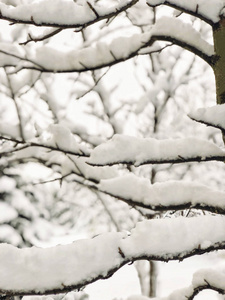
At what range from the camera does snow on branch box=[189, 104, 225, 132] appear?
1.65m

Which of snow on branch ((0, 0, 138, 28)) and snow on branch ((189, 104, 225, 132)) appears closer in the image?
snow on branch ((189, 104, 225, 132))

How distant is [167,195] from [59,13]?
3.61 ft

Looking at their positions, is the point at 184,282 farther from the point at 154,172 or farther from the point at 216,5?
the point at 216,5

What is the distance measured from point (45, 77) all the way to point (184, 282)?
526 inches

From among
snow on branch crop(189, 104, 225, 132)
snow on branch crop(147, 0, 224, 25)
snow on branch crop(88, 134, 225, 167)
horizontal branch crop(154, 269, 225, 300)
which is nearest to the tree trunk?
snow on branch crop(147, 0, 224, 25)

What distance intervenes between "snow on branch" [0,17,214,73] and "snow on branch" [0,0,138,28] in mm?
383

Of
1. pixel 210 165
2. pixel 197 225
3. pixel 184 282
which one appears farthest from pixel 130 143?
pixel 184 282

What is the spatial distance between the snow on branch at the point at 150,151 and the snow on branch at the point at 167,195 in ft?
0.47

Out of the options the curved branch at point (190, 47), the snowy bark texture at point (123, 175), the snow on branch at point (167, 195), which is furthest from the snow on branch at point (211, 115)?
the curved branch at point (190, 47)

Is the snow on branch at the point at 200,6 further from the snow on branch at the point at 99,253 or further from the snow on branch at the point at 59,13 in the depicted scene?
the snow on branch at the point at 99,253

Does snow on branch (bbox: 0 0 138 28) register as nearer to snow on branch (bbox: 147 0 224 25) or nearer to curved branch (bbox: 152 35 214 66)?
snow on branch (bbox: 147 0 224 25)

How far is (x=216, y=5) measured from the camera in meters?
1.94

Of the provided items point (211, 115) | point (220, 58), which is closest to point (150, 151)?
point (211, 115)

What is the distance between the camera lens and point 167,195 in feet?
6.30
